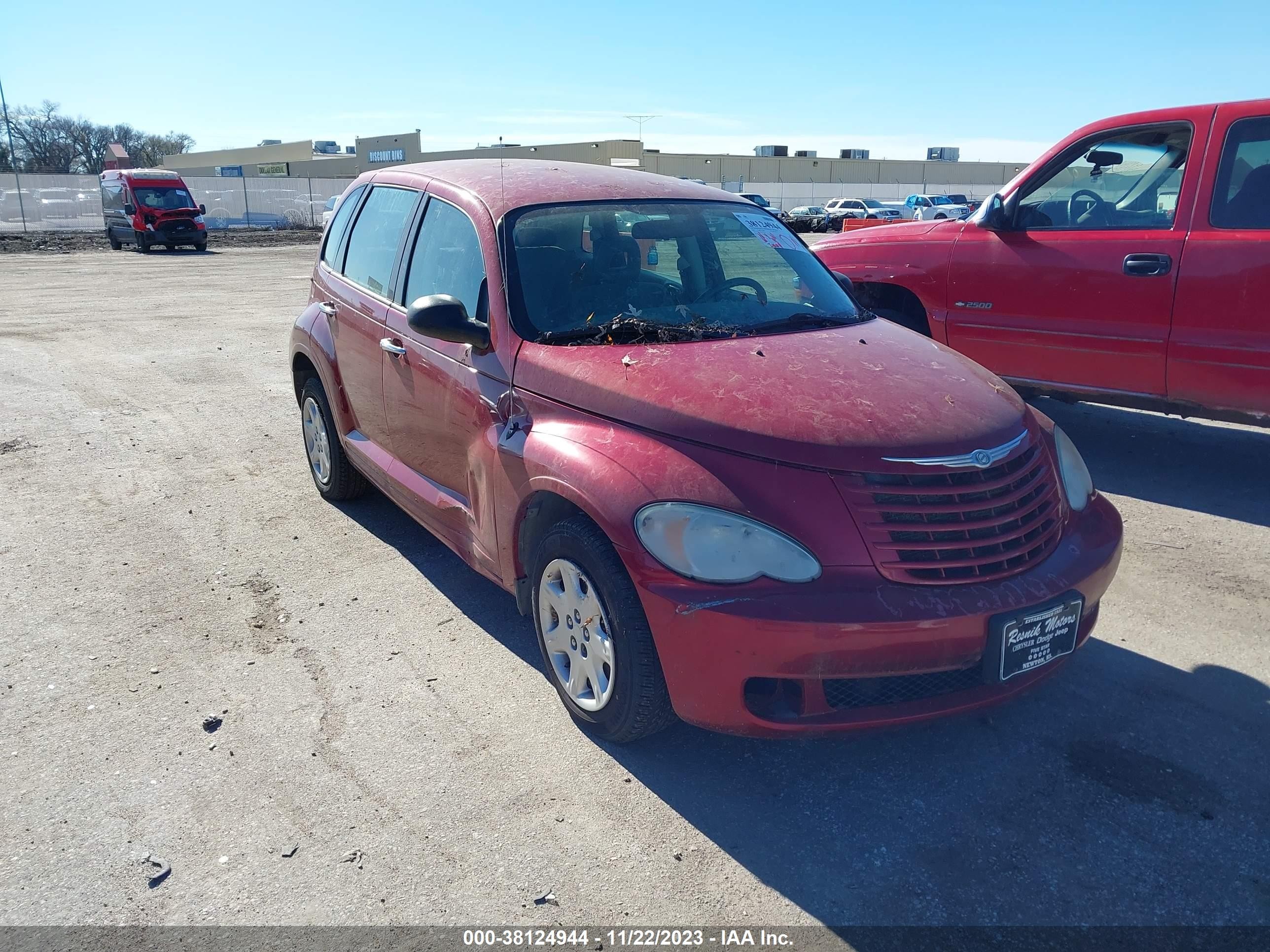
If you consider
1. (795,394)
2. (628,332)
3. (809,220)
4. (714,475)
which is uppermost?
(809,220)

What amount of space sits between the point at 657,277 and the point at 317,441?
2.71 m

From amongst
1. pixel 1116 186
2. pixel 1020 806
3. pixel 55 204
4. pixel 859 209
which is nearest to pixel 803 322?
pixel 1020 806

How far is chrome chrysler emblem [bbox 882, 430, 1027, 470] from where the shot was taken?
2883mm

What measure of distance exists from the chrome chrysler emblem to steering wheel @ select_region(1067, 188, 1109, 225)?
343cm

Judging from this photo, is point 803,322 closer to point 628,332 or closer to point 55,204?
point 628,332

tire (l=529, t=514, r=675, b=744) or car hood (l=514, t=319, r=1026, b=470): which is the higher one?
car hood (l=514, t=319, r=1026, b=470)

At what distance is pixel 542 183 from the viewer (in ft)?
14.0

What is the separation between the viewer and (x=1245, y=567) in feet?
15.2

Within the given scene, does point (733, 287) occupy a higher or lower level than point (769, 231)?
lower

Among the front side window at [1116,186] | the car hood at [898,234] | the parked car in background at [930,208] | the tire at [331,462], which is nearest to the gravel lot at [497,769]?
the tire at [331,462]

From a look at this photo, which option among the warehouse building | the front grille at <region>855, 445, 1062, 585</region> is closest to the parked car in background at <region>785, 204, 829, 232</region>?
the warehouse building

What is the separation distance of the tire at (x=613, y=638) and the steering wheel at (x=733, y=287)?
1.32 m

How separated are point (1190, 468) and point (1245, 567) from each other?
5.56 feet

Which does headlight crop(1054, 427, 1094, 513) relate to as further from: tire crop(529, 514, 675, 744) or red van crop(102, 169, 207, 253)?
red van crop(102, 169, 207, 253)
